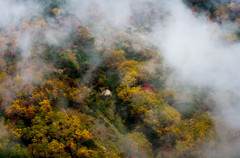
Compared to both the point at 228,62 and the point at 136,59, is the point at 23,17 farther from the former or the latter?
the point at 228,62

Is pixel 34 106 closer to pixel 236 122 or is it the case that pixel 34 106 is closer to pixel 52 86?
pixel 52 86

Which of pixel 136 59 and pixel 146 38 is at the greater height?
pixel 146 38

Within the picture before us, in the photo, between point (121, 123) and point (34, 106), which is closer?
point (34, 106)

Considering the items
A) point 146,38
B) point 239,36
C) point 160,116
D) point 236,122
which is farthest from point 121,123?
point 239,36

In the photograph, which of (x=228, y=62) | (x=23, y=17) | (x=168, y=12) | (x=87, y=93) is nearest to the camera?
(x=87, y=93)

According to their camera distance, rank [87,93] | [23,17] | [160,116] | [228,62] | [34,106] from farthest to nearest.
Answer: [23,17]
[228,62]
[87,93]
[160,116]
[34,106]

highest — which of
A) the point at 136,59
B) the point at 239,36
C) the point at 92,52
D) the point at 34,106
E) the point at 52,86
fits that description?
the point at 239,36
